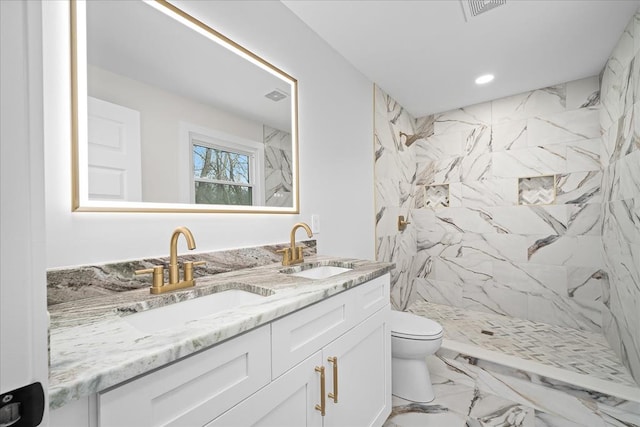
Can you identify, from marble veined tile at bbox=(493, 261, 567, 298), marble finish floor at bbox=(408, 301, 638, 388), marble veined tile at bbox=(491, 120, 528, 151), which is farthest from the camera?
marble veined tile at bbox=(491, 120, 528, 151)

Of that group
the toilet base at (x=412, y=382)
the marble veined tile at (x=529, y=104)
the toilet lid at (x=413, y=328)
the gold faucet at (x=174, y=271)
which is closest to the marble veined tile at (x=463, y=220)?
the marble veined tile at (x=529, y=104)

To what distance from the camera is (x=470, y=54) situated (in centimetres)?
211

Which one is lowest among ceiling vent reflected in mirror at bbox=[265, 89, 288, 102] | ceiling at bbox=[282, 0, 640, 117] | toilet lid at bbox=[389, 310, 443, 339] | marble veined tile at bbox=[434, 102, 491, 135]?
toilet lid at bbox=[389, 310, 443, 339]

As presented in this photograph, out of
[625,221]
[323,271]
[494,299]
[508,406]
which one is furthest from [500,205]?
[323,271]

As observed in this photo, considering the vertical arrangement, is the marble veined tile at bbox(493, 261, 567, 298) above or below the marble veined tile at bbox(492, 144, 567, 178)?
below

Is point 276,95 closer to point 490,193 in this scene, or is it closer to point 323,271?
point 323,271

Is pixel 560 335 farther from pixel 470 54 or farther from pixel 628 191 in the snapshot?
pixel 470 54

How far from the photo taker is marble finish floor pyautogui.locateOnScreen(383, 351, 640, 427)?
1544 mm

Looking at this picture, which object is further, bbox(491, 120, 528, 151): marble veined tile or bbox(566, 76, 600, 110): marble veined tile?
bbox(491, 120, 528, 151): marble veined tile

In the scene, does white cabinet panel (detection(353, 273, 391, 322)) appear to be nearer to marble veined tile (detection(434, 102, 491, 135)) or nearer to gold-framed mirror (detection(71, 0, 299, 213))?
gold-framed mirror (detection(71, 0, 299, 213))

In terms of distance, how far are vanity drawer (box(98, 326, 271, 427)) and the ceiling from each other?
177cm

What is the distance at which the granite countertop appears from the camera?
17.9 inches

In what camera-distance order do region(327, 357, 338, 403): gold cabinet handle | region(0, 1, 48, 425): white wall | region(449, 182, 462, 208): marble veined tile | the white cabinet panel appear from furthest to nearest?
region(449, 182, 462, 208): marble veined tile < the white cabinet panel < region(327, 357, 338, 403): gold cabinet handle < region(0, 1, 48, 425): white wall

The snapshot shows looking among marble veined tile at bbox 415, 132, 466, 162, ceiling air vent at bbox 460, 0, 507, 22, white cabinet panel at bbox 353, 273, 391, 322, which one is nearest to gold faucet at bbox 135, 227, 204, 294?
white cabinet panel at bbox 353, 273, 391, 322
